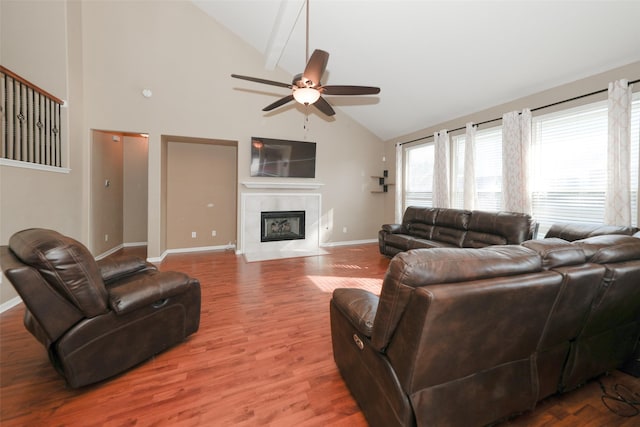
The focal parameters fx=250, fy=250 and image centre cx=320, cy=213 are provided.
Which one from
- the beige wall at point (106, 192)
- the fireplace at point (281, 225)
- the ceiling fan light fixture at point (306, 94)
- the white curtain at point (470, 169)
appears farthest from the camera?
the fireplace at point (281, 225)

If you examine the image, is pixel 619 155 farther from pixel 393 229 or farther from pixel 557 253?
pixel 393 229

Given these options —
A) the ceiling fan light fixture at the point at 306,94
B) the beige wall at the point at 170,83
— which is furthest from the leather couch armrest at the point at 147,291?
the beige wall at the point at 170,83

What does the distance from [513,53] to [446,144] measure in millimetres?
1851

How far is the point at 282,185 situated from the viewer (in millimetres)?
5406

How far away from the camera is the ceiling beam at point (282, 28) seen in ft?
11.6

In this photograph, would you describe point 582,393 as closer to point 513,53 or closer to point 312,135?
→ point 513,53

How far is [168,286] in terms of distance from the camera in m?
1.86

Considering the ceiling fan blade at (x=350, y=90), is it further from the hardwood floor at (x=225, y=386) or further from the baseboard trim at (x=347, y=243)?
the baseboard trim at (x=347, y=243)

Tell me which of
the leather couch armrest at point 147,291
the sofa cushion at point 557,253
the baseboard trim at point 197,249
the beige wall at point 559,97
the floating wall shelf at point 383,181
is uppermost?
the beige wall at point 559,97

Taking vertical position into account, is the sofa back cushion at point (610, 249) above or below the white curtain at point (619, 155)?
below

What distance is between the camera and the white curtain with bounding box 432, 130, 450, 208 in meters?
4.93

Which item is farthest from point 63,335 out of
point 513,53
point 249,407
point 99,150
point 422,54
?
point 513,53

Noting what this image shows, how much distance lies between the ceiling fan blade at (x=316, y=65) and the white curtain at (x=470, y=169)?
10.7 feet

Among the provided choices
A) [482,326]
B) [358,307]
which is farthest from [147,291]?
[482,326]
